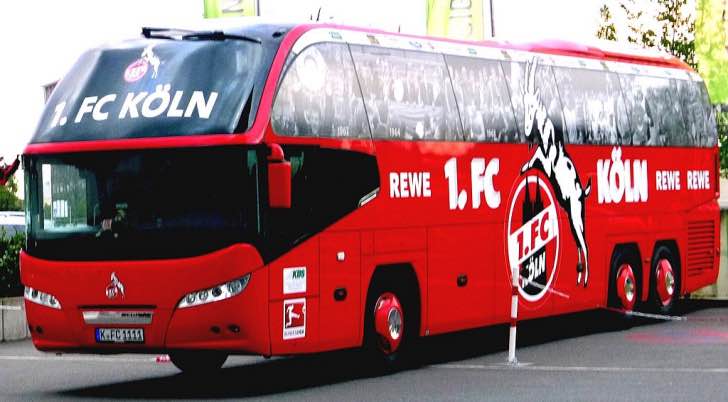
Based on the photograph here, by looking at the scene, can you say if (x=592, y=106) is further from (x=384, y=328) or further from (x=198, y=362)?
(x=198, y=362)

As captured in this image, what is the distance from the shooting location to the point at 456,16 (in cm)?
3625

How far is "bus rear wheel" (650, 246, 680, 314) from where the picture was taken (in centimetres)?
2678

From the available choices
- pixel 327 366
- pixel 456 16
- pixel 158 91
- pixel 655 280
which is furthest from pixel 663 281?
pixel 158 91

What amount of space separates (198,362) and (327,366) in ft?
5.19

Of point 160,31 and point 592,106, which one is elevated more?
point 160,31

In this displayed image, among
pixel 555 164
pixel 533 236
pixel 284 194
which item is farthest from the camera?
pixel 555 164

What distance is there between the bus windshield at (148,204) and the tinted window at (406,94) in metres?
2.44

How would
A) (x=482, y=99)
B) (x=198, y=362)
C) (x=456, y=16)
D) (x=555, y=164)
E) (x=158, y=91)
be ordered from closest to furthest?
(x=158, y=91)
(x=198, y=362)
(x=482, y=99)
(x=555, y=164)
(x=456, y=16)

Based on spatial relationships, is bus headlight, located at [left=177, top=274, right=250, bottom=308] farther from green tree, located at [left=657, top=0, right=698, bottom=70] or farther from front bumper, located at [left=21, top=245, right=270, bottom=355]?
green tree, located at [left=657, top=0, right=698, bottom=70]

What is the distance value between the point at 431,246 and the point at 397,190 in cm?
108

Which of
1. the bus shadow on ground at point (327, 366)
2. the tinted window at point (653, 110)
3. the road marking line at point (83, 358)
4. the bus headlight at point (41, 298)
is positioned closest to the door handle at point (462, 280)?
the bus shadow on ground at point (327, 366)

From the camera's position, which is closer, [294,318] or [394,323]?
[294,318]

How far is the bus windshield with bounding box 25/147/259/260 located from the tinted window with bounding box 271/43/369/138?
75cm

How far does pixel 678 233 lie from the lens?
2738cm
